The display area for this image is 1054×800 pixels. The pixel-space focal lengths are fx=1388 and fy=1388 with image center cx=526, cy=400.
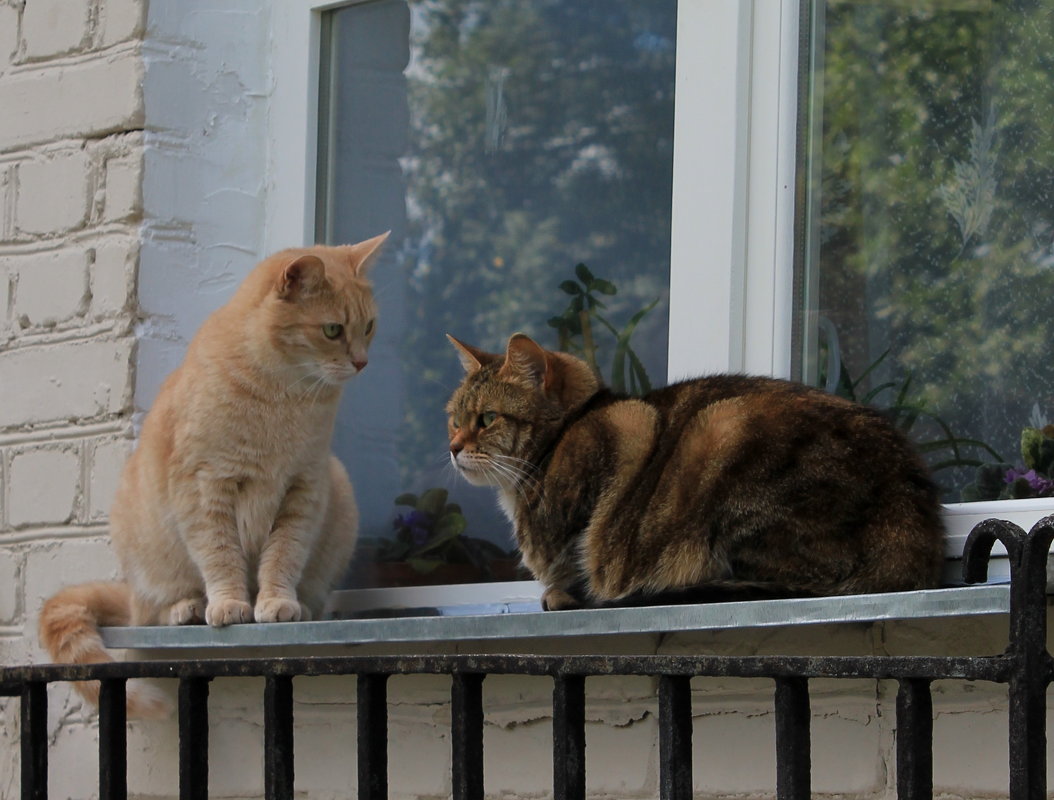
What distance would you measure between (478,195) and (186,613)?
2.77 feet

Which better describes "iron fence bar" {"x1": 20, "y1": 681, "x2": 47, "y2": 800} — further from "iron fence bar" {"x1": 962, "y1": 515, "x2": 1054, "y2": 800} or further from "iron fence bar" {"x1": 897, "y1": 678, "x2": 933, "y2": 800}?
"iron fence bar" {"x1": 962, "y1": 515, "x2": 1054, "y2": 800}

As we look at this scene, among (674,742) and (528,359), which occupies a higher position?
(528,359)

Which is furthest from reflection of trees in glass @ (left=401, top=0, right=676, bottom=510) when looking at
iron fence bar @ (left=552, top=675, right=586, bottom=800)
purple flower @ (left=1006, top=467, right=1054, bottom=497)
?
iron fence bar @ (left=552, top=675, right=586, bottom=800)

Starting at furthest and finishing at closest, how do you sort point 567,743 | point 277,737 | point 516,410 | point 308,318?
point 308,318 < point 516,410 < point 277,737 < point 567,743

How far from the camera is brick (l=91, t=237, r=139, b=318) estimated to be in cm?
234

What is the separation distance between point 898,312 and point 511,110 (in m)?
0.79

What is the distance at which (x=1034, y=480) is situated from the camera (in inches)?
67.2

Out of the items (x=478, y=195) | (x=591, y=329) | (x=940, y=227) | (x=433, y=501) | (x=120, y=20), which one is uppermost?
(x=120, y=20)

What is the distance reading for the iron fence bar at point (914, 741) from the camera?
3.83 feet

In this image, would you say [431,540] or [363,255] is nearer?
[363,255]

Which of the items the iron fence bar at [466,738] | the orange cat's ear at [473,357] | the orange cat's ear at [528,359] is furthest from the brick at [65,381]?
the iron fence bar at [466,738]

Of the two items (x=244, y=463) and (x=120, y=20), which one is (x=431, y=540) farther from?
(x=120, y=20)

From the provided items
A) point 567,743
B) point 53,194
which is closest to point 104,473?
point 53,194

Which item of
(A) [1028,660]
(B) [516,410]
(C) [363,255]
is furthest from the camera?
(C) [363,255]
